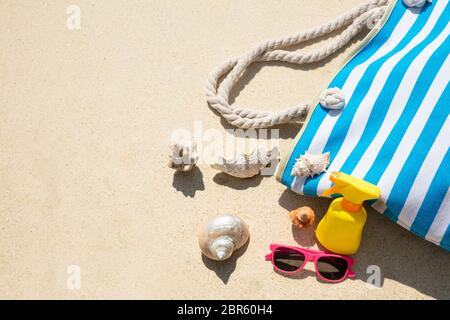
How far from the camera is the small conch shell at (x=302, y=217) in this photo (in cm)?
196

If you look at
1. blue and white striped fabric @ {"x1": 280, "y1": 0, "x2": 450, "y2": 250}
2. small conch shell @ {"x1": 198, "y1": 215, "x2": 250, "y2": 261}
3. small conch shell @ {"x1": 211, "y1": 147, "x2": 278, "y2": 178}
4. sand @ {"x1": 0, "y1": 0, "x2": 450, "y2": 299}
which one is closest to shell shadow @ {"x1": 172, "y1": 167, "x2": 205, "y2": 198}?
sand @ {"x1": 0, "y1": 0, "x2": 450, "y2": 299}

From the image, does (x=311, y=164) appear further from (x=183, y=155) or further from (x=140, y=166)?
(x=140, y=166)

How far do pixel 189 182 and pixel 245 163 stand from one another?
0.28 m

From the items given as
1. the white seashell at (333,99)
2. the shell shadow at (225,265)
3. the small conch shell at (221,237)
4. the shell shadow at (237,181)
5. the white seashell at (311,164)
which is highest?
the white seashell at (333,99)

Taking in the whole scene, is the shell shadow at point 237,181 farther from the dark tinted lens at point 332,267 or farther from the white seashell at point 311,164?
the dark tinted lens at point 332,267

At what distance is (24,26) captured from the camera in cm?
250

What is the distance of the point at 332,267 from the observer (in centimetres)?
196

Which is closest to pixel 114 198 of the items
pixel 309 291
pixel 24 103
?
pixel 24 103

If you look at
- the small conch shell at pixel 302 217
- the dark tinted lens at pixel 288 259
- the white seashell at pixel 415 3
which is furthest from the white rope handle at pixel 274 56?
the dark tinted lens at pixel 288 259

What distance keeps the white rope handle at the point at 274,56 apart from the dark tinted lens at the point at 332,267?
24.7 inches

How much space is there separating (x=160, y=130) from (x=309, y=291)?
96cm

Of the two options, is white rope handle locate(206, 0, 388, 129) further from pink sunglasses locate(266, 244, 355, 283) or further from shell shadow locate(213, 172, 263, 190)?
pink sunglasses locate(266, 244, 355, 283)

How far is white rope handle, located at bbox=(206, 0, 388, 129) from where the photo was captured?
7.17 feet

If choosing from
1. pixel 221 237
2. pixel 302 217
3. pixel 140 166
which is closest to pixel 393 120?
pixel 302 217
